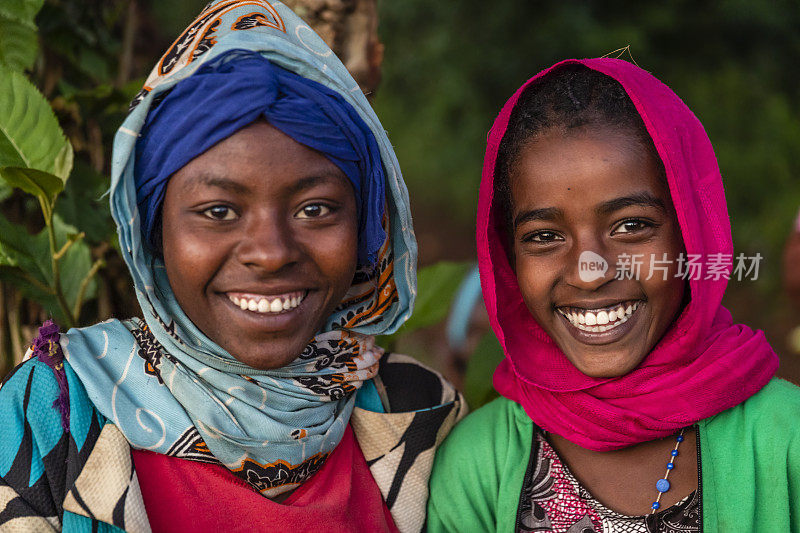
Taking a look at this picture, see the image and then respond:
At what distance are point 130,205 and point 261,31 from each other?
490 mm

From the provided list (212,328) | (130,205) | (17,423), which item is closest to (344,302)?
(212,328)

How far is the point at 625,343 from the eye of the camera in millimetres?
1979

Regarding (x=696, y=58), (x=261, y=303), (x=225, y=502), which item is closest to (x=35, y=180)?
(x=261, y=303)

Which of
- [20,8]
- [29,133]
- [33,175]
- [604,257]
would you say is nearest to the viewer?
[604,257]

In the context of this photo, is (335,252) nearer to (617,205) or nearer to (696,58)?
(617,205)

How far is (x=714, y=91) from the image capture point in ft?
19.6

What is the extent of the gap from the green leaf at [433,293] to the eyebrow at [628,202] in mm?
1035

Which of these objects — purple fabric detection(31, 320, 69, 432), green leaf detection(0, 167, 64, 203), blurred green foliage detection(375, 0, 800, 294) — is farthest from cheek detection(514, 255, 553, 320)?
blurred green foliage detection(375, 0, 800, 294)

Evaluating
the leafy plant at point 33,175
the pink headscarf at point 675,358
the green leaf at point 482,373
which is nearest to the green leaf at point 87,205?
the leafy plant at point 33,175

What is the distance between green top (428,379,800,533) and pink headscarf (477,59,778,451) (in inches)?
2.3

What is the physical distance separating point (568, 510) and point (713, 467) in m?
0.37

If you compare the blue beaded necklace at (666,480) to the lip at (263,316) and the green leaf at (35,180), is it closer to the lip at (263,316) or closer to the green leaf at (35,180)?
the lip at (263,316)

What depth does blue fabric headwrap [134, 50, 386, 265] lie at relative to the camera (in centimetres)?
172

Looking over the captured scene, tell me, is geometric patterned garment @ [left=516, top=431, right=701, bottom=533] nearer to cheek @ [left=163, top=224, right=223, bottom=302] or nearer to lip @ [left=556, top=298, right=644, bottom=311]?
lip @ [left=556, top=298, right=644, bottom=311]
